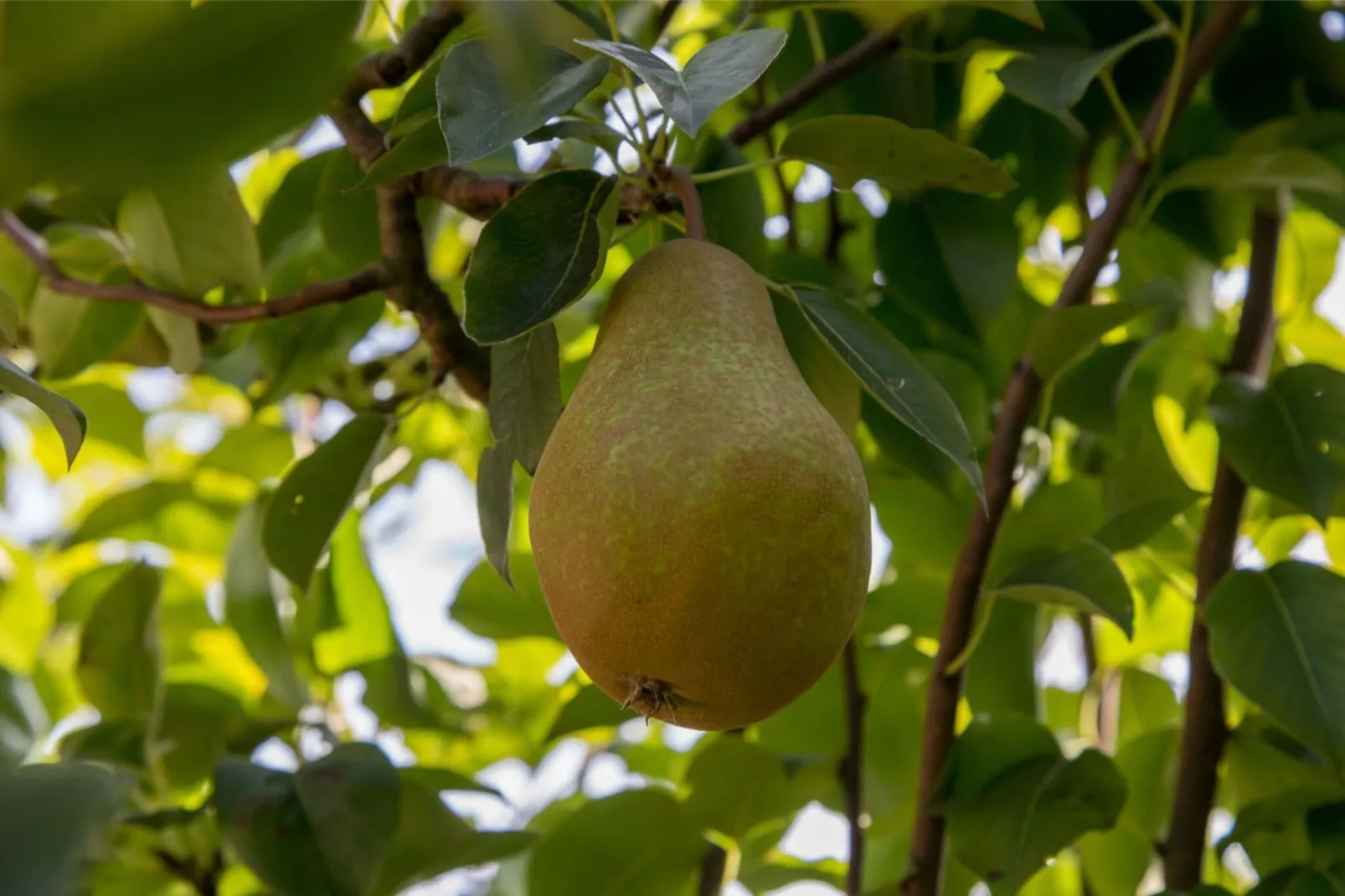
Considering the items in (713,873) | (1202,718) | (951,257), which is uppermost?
(951,257)

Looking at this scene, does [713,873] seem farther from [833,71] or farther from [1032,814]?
[833,71]

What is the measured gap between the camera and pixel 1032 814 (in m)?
0.69

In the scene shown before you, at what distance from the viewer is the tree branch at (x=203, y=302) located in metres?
0.65

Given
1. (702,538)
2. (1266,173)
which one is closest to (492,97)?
(702,538)

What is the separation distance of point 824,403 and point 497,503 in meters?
0.16

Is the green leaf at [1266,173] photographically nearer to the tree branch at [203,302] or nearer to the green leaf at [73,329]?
the tree branch at [203,302]

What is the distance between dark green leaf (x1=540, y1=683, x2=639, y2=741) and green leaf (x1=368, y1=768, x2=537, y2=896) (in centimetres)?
7

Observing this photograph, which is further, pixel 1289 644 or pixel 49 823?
pixel 1289 644

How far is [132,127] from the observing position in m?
0.18

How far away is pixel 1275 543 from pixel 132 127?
94 cm

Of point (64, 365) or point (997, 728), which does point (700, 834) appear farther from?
point (64, 365)

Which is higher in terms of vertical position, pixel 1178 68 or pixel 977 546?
pixel 1178 68

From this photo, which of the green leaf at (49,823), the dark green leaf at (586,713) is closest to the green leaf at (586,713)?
the dark green leaf at (586,713)

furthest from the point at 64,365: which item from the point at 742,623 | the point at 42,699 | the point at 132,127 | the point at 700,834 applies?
the point at 132,127
